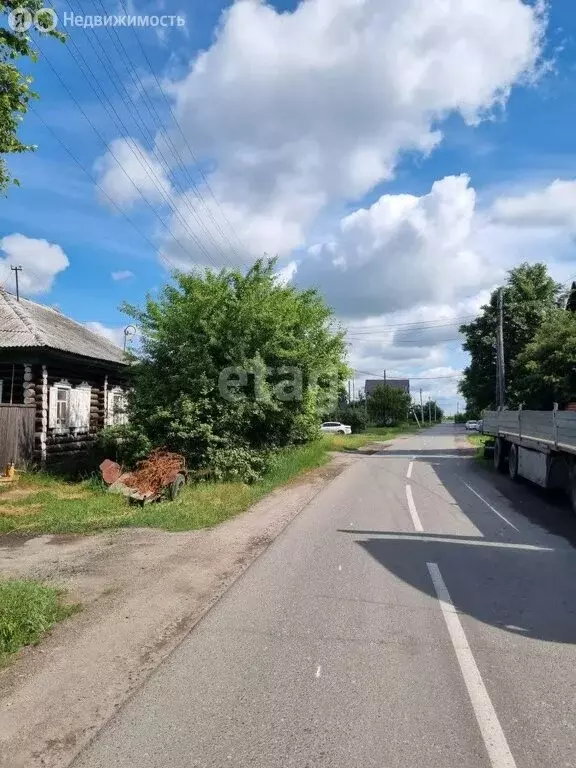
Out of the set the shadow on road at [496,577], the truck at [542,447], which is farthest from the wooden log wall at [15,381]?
the truck at [542,447]

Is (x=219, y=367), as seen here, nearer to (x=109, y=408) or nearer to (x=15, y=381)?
(x=15, y=381)

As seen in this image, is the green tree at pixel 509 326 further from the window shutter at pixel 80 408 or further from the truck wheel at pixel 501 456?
the window shutter at pixel 80 408

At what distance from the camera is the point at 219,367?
52.7 ft

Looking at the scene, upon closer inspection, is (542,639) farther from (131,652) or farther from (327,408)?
(327,408)

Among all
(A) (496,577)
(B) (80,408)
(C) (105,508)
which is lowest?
(A) (496,577)

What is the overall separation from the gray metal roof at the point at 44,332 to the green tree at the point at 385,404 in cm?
7347

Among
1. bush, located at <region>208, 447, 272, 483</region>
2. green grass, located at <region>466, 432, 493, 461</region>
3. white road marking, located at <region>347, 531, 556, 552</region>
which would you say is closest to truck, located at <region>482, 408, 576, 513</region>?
white road marking, located at <region>347, 531, 556, 552</region>

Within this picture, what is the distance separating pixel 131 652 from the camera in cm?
496

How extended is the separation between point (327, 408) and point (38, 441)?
379 inches

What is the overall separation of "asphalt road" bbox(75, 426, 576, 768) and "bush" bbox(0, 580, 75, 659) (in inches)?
51.5

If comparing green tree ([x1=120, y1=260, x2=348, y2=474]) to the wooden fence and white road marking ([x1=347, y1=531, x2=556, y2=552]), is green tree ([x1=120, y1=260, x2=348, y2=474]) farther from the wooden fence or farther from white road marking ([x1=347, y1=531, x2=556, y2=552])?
white road marking ([x1=347, y1=531, x2=556, y2=552])

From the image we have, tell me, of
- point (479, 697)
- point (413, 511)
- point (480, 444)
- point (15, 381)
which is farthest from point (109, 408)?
point (480, 444)

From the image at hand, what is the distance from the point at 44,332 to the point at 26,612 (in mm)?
14021

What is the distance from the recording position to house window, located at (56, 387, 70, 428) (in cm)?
1856
